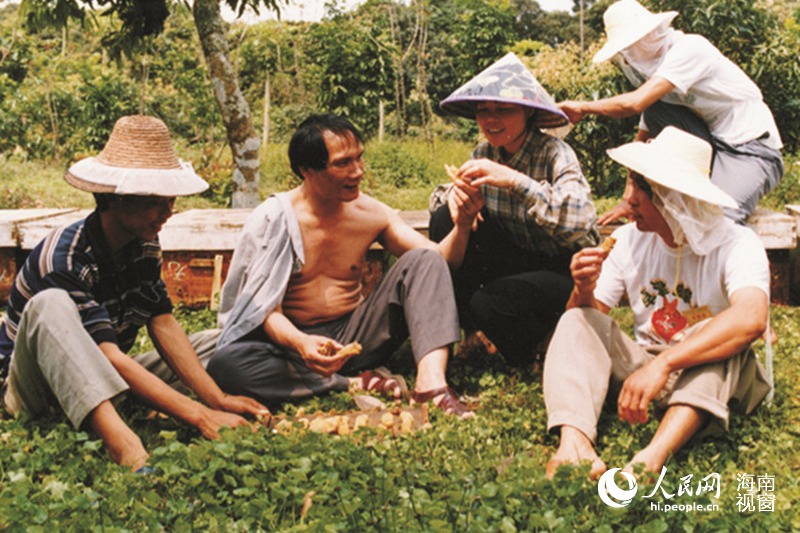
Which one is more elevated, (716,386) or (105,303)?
(105,303)

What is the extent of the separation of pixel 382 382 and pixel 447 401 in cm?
49

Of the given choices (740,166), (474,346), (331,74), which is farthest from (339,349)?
(331,74)

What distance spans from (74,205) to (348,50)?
15.2ft

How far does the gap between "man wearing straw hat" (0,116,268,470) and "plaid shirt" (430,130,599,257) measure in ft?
4.95

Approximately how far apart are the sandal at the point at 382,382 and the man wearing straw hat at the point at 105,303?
0.65 metres

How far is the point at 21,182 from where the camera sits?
1046 centimetres

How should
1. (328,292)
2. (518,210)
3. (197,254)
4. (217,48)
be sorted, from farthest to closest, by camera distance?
(217,48)
(197,254)
(328,292)
(518,210)

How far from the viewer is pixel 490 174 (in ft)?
12.5

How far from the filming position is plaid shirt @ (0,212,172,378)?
3311 mm

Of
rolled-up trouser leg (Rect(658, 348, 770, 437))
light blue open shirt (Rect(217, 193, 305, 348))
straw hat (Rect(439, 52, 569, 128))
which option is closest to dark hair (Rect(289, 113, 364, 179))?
light blue open shirt (Rect(217, 193, 305, 348))

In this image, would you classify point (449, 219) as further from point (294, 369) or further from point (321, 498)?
point (321, 498)

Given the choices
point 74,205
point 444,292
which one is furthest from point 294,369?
point 74,205

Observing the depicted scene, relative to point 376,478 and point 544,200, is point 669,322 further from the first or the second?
point 376,478

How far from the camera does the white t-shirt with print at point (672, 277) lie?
3.17 meters
